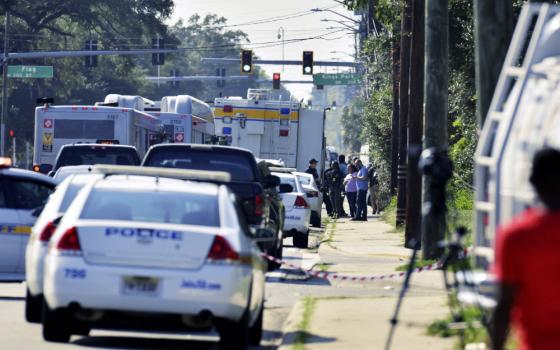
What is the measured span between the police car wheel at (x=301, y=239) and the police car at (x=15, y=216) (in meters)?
11.7

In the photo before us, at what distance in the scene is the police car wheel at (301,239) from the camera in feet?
→ 93.3

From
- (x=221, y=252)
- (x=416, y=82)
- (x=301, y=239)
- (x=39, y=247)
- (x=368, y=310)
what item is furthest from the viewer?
(x=301, y=239)

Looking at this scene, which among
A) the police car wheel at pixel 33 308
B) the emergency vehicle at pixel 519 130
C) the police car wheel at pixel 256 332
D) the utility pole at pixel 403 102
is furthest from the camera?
the utility pole at pixel 403 102

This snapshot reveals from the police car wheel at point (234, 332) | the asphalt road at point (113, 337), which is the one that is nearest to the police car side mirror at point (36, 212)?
the asphalt road at point (113, 337)

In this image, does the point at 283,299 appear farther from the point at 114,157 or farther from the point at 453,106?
the point at 453,106

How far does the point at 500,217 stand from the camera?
11.0 metres

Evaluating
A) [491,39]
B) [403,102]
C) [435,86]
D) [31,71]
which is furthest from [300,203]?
[31,71]

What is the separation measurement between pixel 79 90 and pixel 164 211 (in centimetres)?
8669

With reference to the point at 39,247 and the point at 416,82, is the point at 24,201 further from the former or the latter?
the point at 416,82

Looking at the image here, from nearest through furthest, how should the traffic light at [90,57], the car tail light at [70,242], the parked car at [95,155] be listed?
1. the car tail light at [70,242]
2. the parked car at [95,155]
3. the traffic light at [90,57]

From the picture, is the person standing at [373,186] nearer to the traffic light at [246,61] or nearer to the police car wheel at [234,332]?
the traffic light at [246,61]

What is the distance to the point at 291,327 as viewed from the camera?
14086 millimetres

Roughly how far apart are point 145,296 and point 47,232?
7.43 feet

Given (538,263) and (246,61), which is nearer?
(538,263)
